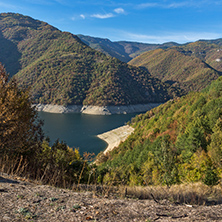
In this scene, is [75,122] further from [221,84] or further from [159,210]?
[159,210]

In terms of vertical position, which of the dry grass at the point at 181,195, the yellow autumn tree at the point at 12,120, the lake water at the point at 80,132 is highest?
the yellow autumn tree at the point at 12,120

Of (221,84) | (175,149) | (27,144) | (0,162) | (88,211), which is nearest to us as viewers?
(88,211)

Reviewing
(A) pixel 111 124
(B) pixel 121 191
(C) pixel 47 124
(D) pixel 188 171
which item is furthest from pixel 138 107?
(B) pixel 121 191

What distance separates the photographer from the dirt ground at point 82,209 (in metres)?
5.00

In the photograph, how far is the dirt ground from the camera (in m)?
5.00

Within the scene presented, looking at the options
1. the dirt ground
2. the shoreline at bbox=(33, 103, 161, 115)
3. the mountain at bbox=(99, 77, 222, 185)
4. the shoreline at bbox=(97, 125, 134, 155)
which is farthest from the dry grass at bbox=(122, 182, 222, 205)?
the shoreline at bbox=(33, 103, 161, 115)

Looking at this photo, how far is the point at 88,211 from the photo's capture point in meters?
5.33

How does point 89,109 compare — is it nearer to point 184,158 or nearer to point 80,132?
point 80,132

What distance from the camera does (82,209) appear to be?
5445mm

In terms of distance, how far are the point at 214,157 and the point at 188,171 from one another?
3.88 meters

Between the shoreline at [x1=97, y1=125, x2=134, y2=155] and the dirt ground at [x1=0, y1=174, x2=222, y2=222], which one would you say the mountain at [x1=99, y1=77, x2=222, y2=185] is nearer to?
the dirt ground at [x1=0, y1=174, x2=222, y2=222]

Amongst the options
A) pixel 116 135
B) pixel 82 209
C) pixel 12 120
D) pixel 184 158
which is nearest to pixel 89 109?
pixel 116 135

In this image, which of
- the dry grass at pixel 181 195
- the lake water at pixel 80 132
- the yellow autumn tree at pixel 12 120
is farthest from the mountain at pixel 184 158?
the lake water at pixel 80 132

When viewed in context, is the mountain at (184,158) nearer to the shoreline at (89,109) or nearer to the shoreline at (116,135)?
the shoreline at (116,135)
